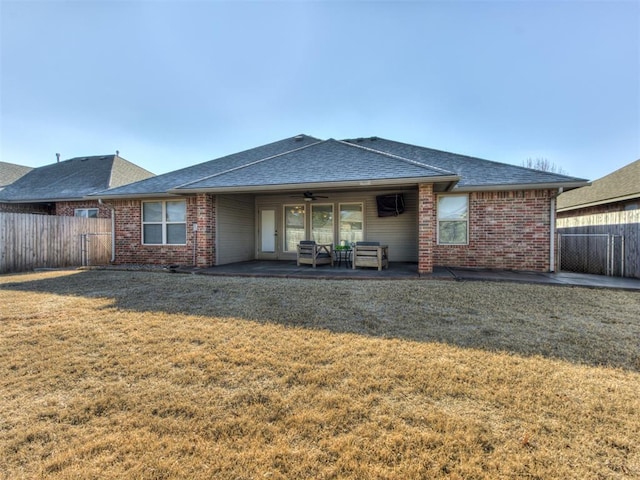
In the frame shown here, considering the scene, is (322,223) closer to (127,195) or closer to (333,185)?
(333,185)

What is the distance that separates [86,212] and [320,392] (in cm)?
1577

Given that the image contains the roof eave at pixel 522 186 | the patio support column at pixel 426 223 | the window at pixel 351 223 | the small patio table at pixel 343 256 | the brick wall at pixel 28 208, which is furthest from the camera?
the brick wall at pixel 28 208

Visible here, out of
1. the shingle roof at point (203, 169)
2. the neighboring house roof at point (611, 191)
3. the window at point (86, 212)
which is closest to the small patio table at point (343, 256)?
the shingle roof at point (203, 169)

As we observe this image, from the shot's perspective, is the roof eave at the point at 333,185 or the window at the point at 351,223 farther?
the window at the point at 351,223

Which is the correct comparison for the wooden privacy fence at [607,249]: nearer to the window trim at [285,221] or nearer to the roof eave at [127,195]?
the window trim at [285,221]

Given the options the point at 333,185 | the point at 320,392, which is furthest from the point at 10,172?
the point at 320,392

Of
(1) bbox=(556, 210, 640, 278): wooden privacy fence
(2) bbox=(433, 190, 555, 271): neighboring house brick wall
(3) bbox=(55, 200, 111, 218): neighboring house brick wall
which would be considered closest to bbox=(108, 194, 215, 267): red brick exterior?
(3) bbox=(55, 200, 111, 218): neighboring house brick wall

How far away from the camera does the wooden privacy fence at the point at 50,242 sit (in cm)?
961

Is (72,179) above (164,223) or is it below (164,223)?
above

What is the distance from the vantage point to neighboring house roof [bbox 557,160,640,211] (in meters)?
11.1

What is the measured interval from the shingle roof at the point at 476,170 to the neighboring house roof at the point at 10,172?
20.6 metres

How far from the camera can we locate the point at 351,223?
1118 cm

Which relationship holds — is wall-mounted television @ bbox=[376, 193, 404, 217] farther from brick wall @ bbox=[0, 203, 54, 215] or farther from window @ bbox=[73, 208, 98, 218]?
brick wall @ bbox=[0, 203, 54, 215]

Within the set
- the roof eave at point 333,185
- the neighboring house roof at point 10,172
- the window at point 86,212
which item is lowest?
the window at point 86,212
